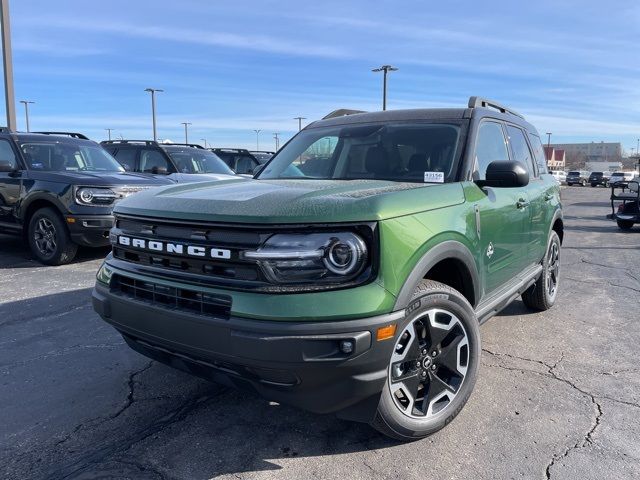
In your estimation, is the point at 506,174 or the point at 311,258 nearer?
the point at 311,258

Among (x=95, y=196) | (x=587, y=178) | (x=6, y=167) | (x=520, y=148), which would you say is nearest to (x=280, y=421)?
(x=520, y=148)

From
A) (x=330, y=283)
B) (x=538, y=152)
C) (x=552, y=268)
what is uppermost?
(x=538, y=152)

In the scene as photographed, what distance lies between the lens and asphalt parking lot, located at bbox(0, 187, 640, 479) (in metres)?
2.61

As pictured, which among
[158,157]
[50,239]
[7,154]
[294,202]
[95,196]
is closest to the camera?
[294,202]

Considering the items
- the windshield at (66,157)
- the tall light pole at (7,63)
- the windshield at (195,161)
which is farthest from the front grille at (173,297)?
the tall light pole at (7,63)

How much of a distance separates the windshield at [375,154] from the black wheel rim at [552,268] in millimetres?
2385

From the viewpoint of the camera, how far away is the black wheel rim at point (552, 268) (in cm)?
534

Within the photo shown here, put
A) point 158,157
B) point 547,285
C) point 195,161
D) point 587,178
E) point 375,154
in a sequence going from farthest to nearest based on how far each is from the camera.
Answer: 1. point 587,178
2. point 195,161
3. point 158,157
4. point 547,285
5. point 375,154

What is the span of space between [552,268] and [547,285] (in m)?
0.34

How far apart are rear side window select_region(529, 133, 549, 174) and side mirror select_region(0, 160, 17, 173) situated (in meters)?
7.07

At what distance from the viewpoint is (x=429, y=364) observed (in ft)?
9.30

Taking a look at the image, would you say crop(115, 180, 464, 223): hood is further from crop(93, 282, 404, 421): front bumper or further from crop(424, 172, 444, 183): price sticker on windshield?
crop(93, 282, 404, 421): front bumper

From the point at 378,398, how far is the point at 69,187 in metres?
6.23

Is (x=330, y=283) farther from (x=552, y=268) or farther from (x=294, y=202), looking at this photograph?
(x=552, y=268)
